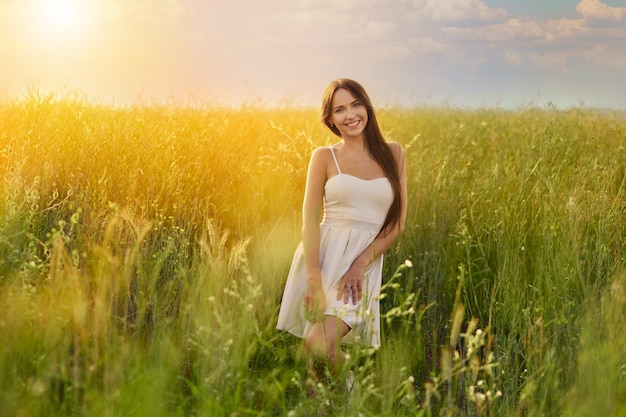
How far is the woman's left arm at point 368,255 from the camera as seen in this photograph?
3.05 metres

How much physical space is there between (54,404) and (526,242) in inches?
115

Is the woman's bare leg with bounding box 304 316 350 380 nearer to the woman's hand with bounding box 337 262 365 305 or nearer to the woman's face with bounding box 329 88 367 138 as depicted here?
the woman's hand with bounding box 337 262 365 305

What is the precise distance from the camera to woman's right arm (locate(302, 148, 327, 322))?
10.2ft

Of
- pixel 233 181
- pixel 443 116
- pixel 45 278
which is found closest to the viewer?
pixel 45 278

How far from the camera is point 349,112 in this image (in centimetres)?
324

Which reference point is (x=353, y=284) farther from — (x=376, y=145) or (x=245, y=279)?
(x=376, y=145)

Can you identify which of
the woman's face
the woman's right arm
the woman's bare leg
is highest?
the woman's face

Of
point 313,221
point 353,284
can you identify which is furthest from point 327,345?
point 313,221

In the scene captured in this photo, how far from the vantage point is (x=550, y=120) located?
13.4ft

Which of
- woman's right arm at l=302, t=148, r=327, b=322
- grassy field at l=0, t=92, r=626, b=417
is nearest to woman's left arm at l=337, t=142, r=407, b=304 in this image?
woman's right arm at l=302, t=148, r=327, b=322

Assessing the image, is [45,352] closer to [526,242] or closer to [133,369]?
[133,369]

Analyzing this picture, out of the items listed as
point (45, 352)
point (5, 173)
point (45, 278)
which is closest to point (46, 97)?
point (5, 173)

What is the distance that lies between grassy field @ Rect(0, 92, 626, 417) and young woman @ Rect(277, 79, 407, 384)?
26cm

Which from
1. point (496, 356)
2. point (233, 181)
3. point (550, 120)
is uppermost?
point (550, 120)
